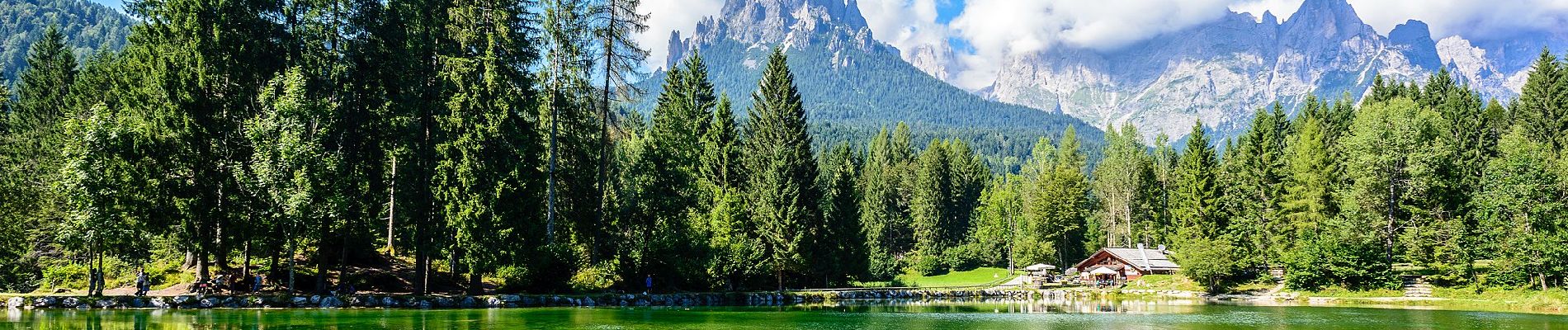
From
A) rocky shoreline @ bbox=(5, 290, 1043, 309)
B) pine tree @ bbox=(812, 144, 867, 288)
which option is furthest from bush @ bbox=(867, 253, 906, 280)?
rocky shoreline @ bbox=(5, 290, 1043, 309)

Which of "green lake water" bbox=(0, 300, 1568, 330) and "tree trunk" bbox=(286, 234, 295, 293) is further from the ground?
"tree trunk" bbox=(286, 234, 295, 293)

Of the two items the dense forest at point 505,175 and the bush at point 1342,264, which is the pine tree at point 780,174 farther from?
the bush at point 1342,264

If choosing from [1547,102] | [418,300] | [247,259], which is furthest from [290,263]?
[1547,102]

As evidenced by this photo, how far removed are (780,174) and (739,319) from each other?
73.3ft

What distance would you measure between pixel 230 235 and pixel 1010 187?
78373 mm

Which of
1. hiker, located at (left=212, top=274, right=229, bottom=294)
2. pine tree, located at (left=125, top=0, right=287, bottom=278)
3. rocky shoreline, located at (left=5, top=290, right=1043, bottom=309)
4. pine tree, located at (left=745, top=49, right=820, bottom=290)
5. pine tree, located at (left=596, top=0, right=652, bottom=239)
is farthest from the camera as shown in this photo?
pine tree, located at (left=745, top=49, right=820, bottom=290)

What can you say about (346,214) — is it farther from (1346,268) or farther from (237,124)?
(1346,268)

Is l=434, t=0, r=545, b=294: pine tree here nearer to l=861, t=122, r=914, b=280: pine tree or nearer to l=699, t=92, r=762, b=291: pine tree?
l=699, t=92, r=762, b=291: pine tree

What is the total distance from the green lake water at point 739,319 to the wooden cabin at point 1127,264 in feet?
124

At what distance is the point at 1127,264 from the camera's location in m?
73.9

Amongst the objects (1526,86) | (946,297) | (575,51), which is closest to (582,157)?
(575,51)

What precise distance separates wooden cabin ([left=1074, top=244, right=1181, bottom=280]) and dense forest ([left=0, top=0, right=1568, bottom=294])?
285 inches

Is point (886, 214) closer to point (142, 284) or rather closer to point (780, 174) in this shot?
point (780, 174)

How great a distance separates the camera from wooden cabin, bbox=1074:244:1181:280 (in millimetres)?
73000
